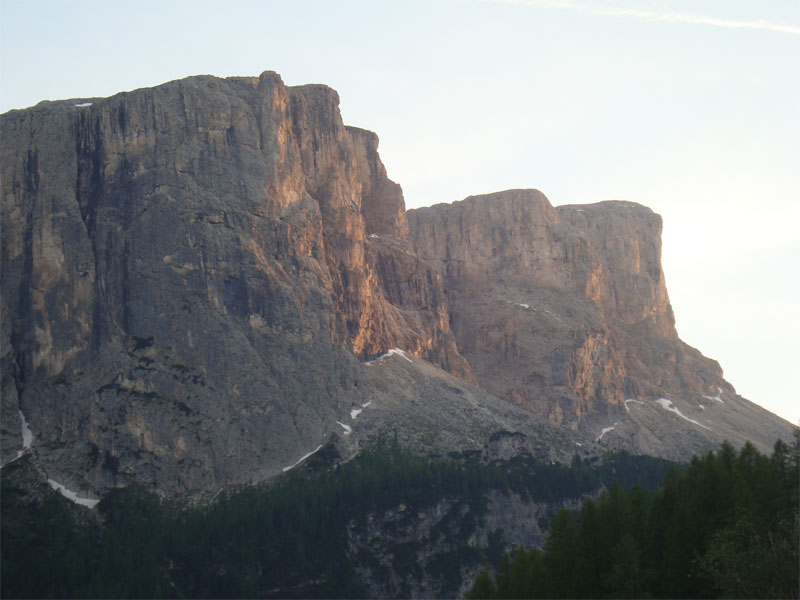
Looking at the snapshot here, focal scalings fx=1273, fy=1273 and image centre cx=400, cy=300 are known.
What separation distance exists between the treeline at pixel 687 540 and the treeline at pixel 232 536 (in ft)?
190

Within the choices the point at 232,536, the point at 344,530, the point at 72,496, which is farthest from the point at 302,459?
the point at 72,496

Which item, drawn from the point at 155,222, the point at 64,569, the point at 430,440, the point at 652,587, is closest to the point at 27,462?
the point at 64,569

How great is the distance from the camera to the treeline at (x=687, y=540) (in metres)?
77.7

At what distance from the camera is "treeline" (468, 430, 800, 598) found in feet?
255

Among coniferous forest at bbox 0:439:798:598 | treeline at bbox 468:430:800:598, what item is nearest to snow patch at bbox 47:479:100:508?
coniferous forest at bbox 0:439:798:598

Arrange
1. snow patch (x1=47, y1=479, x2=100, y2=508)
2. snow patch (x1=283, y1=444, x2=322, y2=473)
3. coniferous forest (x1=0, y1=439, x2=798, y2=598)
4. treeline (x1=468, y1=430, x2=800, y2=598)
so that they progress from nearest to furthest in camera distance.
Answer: treeline (x1=468, y1=430, x2=800, y2=598)
coniferous forest (x1=0, y1=439, x2=798, y2=598)
snow patch (x1=47, y1=479, x2=100, y2=508)
snow patch (x1=283, y1=444, x2=322, y2=473)

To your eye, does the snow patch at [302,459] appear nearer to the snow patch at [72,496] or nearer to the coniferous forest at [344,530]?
the coniferous forest at [344,530]

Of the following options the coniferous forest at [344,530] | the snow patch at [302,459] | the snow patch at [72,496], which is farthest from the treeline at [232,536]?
the snow patch at [72,496]

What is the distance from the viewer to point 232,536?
167m

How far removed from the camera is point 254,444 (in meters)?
186

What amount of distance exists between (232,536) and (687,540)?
85504mm

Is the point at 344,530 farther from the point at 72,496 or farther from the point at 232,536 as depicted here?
the point at 72,496

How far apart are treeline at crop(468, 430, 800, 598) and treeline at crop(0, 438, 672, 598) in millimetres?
57861

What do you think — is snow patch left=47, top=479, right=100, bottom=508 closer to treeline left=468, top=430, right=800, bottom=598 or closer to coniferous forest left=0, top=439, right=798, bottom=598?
coniferous forest left=0, top=439, right=798, bottom=598
